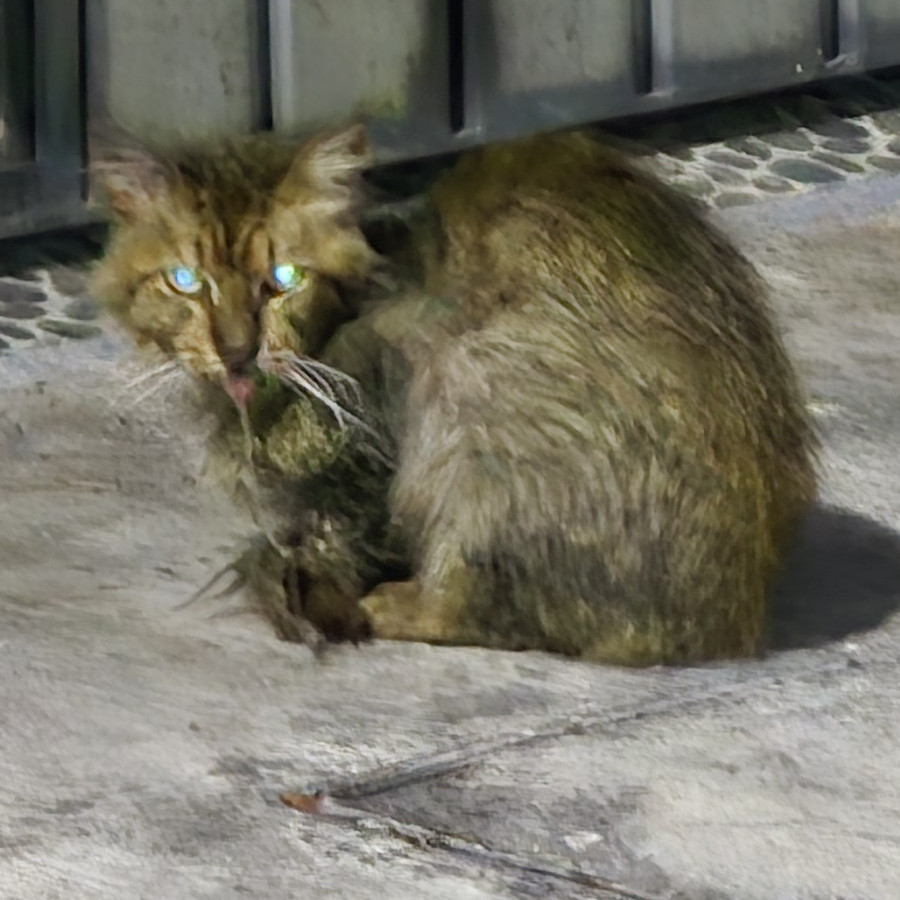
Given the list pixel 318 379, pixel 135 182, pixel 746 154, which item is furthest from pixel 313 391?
pixel 746 154

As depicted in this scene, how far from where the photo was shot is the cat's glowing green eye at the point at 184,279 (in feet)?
3.83

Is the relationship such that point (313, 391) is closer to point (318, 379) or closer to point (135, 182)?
point (318, 379)

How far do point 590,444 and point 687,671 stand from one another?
194 mm

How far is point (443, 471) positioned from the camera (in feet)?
3.95

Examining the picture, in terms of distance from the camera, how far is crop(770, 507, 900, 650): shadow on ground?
1182mm

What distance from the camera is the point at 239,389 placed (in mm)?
1191

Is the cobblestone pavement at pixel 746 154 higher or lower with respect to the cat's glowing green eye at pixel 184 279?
higher

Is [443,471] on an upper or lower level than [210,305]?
lower

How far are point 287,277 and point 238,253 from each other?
4 cm

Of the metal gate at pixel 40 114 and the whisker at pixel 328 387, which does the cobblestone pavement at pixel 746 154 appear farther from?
the whisker at pixel 328 387

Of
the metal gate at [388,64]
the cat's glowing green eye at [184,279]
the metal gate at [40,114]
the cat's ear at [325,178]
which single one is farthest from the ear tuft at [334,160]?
the metal gate at [40,114]

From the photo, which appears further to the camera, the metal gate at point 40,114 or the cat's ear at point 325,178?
the metal gate at point 40,114

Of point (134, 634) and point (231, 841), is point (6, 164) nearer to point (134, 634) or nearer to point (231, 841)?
point (134, 634)

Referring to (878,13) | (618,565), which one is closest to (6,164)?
(618,565)
